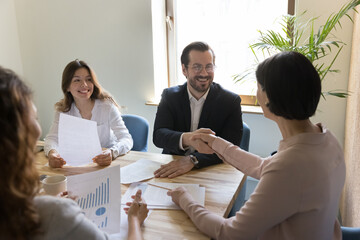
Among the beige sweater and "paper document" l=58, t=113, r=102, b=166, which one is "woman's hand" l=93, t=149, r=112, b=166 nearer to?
"paper document" l=58, t=113, r=102, b=166

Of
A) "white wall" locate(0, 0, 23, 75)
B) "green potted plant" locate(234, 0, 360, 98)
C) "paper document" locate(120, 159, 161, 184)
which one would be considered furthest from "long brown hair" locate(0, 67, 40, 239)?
"white wall" locate(0, 0, 23, 75)

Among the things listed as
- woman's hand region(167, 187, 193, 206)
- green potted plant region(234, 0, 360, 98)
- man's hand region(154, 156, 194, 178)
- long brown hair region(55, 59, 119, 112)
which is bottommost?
man's hand region(154, 156, 194, 178)

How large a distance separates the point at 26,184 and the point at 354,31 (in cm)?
246

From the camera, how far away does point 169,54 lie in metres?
3.29

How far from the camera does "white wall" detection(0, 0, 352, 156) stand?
3061 millimetres

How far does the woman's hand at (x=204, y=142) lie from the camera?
5.15 ft

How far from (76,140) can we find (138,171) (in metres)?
0.39

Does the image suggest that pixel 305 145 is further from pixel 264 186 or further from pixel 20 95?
→ pixel 20 95

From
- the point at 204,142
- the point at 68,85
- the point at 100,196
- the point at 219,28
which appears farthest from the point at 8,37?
the point at 100,196

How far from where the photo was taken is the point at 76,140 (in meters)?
1.59

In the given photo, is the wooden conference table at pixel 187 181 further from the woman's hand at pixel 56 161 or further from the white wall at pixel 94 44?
the white wall at pixel 94 44

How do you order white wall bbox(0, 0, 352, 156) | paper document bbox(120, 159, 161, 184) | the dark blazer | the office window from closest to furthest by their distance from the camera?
1. paper document bbox(120, 159, 161, 184)
2. the dark blazer
3. the office window
4. white wall bbox(0, 0, 352, 156)

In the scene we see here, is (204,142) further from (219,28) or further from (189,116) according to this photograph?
(219,28)

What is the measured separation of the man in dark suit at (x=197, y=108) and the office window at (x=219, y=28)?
39.7 inches
